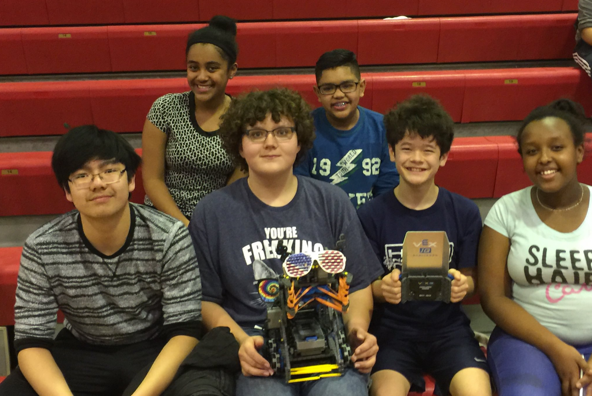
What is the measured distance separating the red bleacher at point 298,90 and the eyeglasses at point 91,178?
4.52 feet

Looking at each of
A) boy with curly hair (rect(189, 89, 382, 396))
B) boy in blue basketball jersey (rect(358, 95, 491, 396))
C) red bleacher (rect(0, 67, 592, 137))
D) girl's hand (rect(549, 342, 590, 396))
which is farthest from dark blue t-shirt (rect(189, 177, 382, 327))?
red bleacher (rect(0, 67, 592, 137))

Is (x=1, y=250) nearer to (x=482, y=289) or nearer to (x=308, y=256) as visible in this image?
(x=308, y=256)

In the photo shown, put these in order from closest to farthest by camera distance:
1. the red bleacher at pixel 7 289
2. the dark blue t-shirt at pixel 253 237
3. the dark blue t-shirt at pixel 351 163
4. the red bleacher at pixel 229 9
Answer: the dark blue t-shirt at pixel 253 237, the red bleacher at pixel 7 289, the dark blue t-shirt at pixel 351 163, the red bleacher at pixel 229 9

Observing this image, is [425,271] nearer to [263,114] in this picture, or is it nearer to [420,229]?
[420,229]

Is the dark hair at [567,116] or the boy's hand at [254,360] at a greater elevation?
the dark hair at [567,116]

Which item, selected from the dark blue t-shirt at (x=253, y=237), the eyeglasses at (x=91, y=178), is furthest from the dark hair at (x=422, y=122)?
the eyeglasses at (x=91, y=178)

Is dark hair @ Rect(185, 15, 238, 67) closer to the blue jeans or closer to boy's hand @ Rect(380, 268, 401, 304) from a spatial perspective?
boy's hand @ Rect(380, 268, 401, 304)

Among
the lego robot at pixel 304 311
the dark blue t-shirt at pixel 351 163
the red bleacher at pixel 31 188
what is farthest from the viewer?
the red bleacher at pixel 31 188

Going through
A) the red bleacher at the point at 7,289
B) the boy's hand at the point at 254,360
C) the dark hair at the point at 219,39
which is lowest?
the red bleacher at the point at 7,289

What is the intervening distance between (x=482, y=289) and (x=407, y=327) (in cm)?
25

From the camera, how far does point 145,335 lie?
1.27 m

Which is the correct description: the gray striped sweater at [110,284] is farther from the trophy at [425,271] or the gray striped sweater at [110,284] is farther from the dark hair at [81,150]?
the trophy at [425,271]

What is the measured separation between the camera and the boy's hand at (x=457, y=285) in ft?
4.08

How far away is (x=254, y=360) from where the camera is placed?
1.11m
